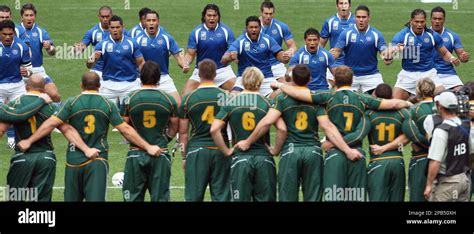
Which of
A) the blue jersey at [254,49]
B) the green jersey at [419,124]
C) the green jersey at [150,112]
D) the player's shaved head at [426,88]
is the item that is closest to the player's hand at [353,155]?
the green jersey at [419,124]

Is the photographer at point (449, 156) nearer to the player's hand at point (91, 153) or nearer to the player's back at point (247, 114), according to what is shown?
the player's back at point (247, 114)

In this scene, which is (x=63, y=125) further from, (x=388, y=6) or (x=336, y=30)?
(x=388, y=6)

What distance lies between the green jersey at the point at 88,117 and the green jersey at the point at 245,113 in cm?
128

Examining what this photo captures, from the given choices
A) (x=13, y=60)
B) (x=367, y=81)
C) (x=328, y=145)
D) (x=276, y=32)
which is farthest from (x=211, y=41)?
(x=328, y=145)

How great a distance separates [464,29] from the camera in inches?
1172

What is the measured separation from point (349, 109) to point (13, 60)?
752 centimetres

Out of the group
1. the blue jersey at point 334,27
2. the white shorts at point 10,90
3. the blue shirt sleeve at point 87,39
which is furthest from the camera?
the blue jersey at point 334,27

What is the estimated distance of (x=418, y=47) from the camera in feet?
69.2

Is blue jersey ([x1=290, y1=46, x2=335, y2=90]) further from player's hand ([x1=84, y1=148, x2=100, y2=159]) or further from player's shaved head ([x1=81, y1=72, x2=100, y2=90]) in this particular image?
player's hand ([x1=84, y1=148, x2=100, y2=159])

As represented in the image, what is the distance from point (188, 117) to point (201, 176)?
74 centimetres

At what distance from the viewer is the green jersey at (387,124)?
14562mm

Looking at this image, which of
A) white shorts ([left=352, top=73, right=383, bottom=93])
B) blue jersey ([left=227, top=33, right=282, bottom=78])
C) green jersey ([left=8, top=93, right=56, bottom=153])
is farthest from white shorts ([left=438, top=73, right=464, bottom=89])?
green jersey ([left=8, top=93, right=56, bottom=153])

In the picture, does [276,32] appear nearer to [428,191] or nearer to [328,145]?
[328,145]
